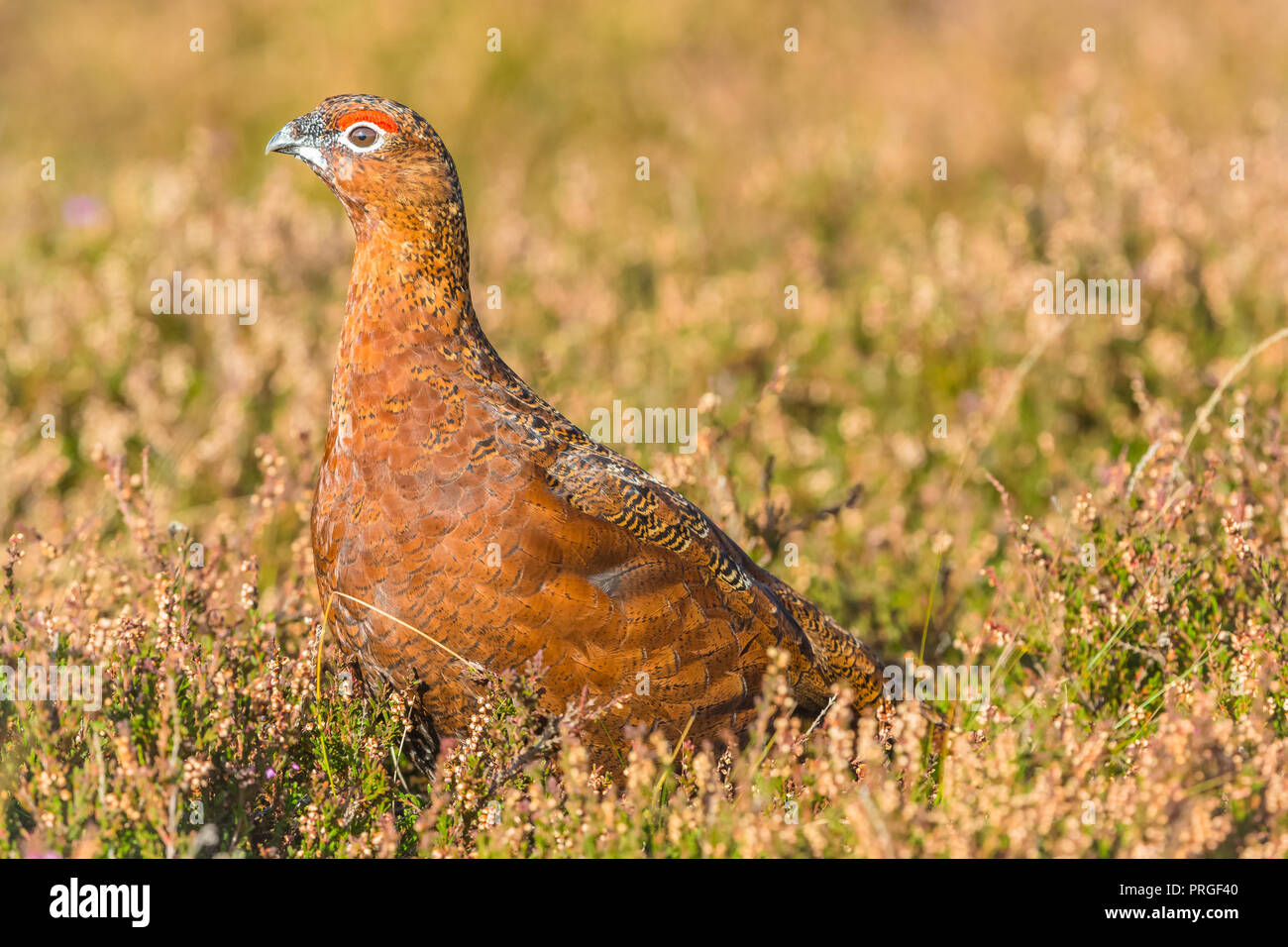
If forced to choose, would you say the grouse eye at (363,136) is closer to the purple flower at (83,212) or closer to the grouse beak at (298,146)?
the grouse beak at (298,146)

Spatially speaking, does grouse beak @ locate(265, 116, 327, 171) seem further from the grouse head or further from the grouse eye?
the grouse eye

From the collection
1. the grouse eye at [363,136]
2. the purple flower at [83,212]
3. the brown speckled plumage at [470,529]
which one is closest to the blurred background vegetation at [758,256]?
the purple flower at [83,212]

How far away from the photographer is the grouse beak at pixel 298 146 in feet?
12.0

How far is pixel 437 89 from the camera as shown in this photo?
11.8 m

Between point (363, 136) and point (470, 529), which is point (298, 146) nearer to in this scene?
point (363, 136)

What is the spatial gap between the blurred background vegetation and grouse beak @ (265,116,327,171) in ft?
3.35

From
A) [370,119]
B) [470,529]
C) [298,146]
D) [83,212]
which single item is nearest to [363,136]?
[370,119]

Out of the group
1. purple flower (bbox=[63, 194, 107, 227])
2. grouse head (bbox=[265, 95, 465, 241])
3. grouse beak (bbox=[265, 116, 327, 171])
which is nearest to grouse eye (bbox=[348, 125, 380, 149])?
grouse head (bbox=[265, 95, 465, 241])

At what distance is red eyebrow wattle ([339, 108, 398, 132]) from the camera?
356 cm
